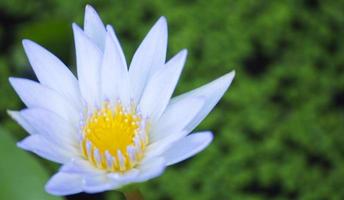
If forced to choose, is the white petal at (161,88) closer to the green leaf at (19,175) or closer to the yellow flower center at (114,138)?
the yellow flower center at (114,138)


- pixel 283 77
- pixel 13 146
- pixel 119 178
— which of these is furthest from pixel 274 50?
pixel 119 178

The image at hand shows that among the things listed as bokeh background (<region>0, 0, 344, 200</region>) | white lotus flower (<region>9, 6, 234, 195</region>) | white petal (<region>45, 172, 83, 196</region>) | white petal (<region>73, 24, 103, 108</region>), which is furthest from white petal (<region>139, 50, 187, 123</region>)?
bokeh background (<region>0, 0, 344, 200</region>)

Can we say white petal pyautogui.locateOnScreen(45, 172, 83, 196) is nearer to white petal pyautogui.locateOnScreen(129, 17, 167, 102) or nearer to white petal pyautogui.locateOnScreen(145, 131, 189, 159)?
white petal pyautogui.locateOnScreen(145, 131, 189, 159)

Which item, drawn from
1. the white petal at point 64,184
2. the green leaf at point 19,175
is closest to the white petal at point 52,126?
the white petal at point 64,184

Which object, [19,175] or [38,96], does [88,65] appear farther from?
[19,175]

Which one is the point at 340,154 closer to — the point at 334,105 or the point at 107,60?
the point at 334,105

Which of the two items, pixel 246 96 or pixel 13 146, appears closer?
pixel 13 146
